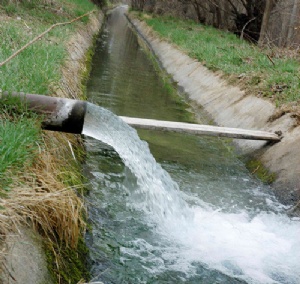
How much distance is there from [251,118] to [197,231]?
419cm

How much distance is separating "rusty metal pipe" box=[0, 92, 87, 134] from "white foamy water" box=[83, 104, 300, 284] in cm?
17

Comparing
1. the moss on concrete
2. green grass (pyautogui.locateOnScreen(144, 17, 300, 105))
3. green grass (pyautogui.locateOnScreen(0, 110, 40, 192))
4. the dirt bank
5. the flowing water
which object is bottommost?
the flowing water

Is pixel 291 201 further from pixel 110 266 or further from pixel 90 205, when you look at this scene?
pixel 110 266

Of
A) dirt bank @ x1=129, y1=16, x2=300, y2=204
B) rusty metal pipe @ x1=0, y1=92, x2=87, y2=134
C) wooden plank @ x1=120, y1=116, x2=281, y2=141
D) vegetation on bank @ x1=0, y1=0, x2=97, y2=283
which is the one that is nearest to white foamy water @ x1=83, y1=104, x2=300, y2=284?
rusty metal pipe @ x1=0, y1=92, x2=87, y2=134

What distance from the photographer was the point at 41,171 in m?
3.86

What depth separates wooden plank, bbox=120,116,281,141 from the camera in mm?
6754

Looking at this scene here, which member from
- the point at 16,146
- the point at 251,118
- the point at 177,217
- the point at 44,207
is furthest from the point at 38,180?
the point at 251,118

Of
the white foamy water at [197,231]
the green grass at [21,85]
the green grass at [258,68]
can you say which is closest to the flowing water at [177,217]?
the white foamy water at [197,231]

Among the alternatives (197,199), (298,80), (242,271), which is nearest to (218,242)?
(242,271)

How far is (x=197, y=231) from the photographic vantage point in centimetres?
478

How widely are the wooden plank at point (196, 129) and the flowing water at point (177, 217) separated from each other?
46 cm

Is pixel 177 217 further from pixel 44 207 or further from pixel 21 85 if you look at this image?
pixel 21 85

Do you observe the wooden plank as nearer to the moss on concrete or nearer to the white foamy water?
the moss on concrete

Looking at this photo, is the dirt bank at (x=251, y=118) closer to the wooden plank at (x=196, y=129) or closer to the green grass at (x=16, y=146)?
Answer: the wooden plank at (x=196, y=129)
